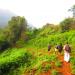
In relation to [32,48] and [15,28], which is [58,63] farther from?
[15,28]

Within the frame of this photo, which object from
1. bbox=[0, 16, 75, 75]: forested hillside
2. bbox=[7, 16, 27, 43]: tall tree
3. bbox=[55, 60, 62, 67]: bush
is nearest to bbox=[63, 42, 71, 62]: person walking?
bbox=[0, 16, 75, 75]: forested hillside

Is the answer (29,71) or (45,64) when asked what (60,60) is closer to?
(45,64)

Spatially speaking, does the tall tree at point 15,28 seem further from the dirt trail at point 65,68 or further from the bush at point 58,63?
the dirt trail at point 65,68

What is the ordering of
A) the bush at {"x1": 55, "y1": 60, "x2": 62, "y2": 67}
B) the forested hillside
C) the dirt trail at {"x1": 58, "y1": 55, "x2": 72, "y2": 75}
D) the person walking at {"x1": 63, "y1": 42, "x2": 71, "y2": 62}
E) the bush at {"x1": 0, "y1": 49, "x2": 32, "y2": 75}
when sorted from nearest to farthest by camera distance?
the dirt trail at {"x1": 58, "y1": 55, "x2": 72, "y2": 75} < the person walking at {"x1": 63, "y1": 42, "x2": 71, "y2": 62} < the bush at {"x1": 55, "y1": 60, "x2": 62, "y2": 67} < the forested hillside < the bush at {"x1": 0, "y1": 49, "x2": 32, "y2": 75}

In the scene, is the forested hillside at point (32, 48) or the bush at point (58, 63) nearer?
the bush at point (58, 63)

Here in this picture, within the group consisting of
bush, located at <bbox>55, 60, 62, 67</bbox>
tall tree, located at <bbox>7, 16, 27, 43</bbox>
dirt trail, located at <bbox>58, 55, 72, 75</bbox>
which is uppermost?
tall tree, located at <bbox>7, 16, 27, 43</bbox>

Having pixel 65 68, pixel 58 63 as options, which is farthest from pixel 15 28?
pixel 65 68

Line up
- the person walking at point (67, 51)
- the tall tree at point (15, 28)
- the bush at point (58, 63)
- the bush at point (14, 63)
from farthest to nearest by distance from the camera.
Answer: the tall tree at point (15, 28), the bush at point (14, 63), the bush at point (58, 63), the person walking at point (67, 51)

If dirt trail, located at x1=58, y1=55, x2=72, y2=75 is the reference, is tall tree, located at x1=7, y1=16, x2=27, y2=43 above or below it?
above

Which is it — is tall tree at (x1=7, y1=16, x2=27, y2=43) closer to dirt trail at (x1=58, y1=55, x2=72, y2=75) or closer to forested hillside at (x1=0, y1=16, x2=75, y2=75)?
forested hillside at (x1=0, y1=16, x2=75, y2=75)

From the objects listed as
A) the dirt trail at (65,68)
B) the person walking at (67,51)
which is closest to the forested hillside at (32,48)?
the dirt trail at (65,68)

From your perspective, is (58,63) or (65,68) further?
(58,63)

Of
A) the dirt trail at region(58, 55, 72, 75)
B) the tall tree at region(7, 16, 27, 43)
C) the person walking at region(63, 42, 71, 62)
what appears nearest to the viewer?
the dirt trail at region(58, 55, 72, 75)

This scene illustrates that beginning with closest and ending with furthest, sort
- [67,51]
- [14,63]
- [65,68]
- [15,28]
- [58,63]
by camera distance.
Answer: [65,68] < [67,51] < [58,63] < [14,63] < [15,28]
